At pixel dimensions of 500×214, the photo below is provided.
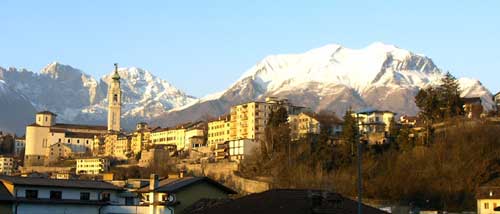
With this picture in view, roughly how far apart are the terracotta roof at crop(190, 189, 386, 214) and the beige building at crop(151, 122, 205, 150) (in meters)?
141

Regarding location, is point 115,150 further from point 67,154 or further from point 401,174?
point 401,174

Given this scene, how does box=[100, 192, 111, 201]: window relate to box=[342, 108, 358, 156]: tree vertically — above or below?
below

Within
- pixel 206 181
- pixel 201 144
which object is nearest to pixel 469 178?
pixel 206 181

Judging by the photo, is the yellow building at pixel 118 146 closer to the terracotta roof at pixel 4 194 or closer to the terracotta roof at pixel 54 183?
the terracotta roof at pixel 54 183

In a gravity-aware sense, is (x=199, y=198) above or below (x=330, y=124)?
below

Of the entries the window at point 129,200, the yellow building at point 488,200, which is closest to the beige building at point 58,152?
the yellow building at point 488,200

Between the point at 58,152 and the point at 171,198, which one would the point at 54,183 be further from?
the point at 58,152

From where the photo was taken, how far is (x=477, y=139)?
92.6 m

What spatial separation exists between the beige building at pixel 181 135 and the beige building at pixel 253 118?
19.1m

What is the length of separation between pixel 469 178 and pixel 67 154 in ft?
421

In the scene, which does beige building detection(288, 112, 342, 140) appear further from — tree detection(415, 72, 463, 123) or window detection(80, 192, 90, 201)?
window detection(80, 192, 90, 201)

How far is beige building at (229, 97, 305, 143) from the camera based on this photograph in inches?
5955

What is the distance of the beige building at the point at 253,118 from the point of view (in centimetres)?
15125

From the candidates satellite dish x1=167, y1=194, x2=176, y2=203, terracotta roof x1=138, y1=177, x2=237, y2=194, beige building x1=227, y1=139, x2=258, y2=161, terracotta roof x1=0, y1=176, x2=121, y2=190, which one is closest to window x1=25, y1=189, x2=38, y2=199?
terracotta roof x1=0, y1=176, x2=121, y2=190
